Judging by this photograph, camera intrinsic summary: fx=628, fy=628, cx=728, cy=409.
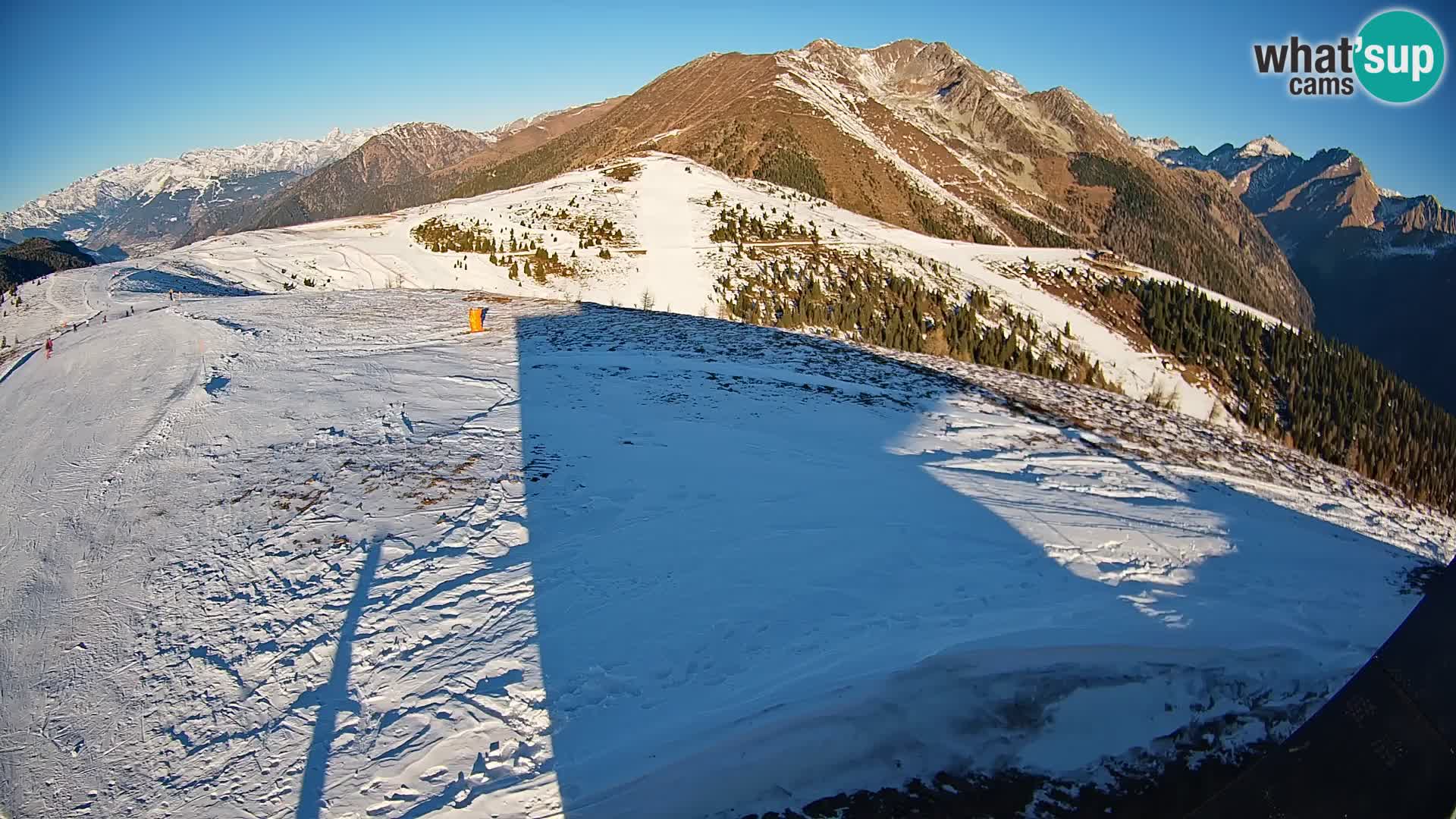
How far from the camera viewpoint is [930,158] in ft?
399

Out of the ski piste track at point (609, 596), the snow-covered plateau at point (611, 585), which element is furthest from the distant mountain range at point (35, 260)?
the ski piste track at point (609, 596)

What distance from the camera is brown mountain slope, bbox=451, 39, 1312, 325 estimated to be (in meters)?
84.4

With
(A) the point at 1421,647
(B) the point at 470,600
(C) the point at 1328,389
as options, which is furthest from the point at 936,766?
(C) the point at 1328,389

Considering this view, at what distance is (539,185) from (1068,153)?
181 meters

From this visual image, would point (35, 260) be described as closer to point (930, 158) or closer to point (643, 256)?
point (643, 256)

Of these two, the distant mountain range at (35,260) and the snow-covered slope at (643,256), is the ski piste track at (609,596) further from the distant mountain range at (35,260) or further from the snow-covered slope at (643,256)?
the distant mountain range at (35,260)

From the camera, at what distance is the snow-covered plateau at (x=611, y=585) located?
171 inches

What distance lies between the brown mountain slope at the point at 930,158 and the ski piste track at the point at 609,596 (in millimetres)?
68518

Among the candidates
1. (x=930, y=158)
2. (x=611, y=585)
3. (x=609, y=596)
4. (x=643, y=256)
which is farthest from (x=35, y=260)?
(x=930, y=158)

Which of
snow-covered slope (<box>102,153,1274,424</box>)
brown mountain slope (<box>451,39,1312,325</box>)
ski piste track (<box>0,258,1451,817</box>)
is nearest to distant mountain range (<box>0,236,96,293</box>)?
snow-covered slope (<box>102,153,1274,424</box>)

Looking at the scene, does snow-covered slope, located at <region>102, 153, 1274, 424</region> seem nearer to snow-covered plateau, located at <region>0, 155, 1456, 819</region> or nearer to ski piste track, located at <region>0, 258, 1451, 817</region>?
snow-covered plateau, located at <region>0, 155, 1456, 819</region>

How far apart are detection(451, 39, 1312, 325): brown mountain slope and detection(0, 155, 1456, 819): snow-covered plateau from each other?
67.6 m

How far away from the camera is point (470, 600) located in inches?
221

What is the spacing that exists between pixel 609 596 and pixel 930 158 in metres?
133
